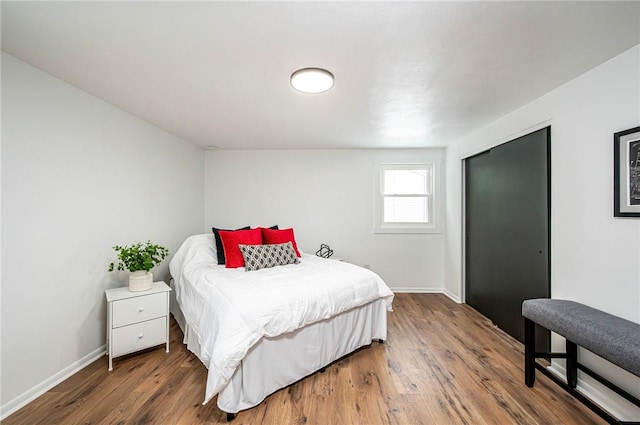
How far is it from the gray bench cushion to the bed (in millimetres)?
1213

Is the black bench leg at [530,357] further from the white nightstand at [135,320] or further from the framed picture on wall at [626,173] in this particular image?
the white nightstand at [135,320]

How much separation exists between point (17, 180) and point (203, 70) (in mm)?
1460

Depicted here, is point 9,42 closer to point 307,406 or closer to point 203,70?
point 203,70

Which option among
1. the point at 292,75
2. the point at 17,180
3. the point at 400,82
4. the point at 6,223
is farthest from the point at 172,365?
the point at 400,82

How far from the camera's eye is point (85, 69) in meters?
1.94

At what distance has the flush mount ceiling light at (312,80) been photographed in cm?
191

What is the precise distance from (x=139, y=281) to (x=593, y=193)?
372 cm

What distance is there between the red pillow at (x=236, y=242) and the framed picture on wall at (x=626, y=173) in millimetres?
3108

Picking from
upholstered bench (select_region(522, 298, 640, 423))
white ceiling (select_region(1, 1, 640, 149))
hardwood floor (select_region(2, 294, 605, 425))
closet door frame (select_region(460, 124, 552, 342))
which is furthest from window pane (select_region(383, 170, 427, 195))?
upholstered bench (select_region(522, 298, 640, 423))

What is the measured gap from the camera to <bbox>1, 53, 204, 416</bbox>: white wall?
1.79 meters

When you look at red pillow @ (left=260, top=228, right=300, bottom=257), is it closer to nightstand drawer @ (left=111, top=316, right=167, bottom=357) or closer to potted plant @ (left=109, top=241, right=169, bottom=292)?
potted plant @ (left=109, top=241, right=169, bottom=292)

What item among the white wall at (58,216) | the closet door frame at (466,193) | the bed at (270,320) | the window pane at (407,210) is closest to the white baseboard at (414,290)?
the closet door frame at (466,193)

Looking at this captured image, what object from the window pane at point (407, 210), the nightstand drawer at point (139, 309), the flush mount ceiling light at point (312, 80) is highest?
the flush mount ceiling light at point (312, 80)

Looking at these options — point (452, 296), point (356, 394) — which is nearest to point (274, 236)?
point (356, 394)
